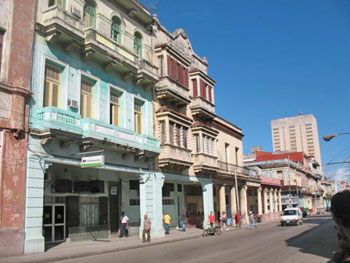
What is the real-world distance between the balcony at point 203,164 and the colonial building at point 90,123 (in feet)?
17.3

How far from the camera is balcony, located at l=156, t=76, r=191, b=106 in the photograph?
25.7 m

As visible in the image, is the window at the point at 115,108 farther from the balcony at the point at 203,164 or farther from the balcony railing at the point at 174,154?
the balcony at the point at 203,164

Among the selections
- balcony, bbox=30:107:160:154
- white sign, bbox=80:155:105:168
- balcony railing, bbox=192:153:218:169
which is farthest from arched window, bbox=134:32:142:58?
white sign, bbox=80:155:105:168

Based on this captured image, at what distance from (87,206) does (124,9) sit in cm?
1275

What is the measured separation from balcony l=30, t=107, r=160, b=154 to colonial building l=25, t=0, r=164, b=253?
0.15 feet

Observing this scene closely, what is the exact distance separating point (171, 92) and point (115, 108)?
556cm

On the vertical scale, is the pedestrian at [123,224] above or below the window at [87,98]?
below

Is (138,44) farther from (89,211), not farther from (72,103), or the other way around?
(89,211)

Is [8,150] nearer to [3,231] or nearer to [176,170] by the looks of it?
[3,231]

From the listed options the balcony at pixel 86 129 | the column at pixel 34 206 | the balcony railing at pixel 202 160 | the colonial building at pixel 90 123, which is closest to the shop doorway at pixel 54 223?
the colonial building at pixel 90 123

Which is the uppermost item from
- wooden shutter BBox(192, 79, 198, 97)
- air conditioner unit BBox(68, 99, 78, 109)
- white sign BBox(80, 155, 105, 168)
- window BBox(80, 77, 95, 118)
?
wooden shutter BBox(192, 79, 198, 97)

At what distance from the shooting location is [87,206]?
20828 mm

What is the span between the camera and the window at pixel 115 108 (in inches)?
846

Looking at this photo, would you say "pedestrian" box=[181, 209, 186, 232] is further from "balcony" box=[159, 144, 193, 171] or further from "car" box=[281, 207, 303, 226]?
"car" box=[281, 207, 303, 226]
